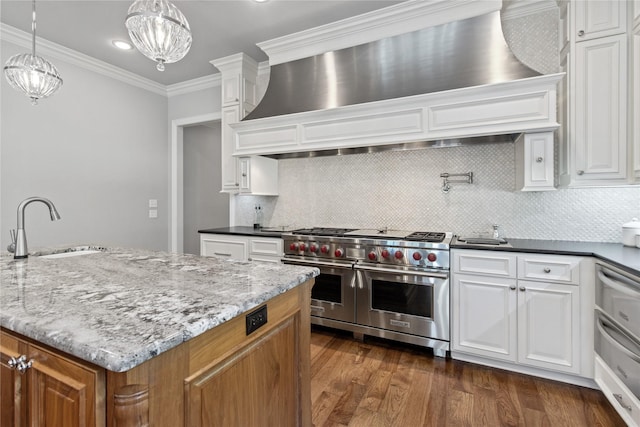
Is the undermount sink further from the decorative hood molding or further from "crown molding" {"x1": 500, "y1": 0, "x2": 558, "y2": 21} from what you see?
"crown molding" {"x1": 500, "y1": 0, "x2": 558, "y2": 21}

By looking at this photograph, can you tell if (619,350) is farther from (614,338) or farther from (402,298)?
(402,298)

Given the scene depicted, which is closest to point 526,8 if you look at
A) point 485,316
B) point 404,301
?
point 485,316

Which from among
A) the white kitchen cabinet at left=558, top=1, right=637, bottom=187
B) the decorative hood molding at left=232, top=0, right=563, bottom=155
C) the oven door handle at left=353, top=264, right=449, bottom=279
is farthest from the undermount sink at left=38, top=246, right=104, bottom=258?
the white kitchen cabinet at left=558, top=1, right=637, bottom=187

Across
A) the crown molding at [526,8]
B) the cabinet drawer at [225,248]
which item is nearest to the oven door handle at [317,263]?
the cabinet drawer at [225,248]

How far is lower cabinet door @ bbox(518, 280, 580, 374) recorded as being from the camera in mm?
1978

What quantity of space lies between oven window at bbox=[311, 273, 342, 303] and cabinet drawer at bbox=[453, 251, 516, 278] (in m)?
1.00

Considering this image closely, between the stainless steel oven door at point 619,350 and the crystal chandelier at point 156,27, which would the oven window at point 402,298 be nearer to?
the stainless steel oven door at point 619,350

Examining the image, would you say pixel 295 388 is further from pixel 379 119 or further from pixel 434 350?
pixel 379 119

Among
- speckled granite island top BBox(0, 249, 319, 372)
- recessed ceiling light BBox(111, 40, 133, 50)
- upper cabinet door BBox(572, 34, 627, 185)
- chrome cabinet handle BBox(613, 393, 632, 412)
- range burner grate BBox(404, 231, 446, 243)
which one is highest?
recessed ceiling light BBox(111, 40, 133, 50)

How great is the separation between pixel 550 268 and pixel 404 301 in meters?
1.03

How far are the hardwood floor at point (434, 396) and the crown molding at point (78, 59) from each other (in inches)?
161

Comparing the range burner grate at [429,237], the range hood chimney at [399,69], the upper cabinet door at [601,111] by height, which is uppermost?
the range hood chimney at [399,69]

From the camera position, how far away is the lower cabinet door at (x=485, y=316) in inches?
84.2

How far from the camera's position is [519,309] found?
211cm
